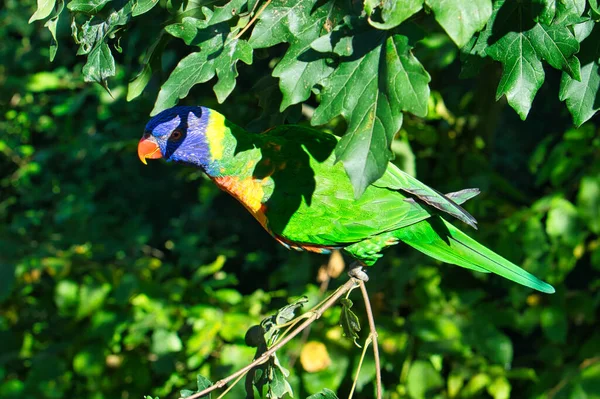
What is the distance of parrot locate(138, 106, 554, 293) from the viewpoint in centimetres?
88

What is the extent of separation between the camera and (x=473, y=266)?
39.5 inches

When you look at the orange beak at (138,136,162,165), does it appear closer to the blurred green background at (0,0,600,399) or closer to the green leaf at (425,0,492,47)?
the green leaf at (425,0,492,47)

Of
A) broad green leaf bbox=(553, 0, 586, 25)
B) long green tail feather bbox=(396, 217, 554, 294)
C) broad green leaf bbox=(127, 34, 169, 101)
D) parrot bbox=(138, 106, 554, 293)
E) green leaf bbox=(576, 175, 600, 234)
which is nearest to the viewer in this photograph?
broad green leaf bbox=(553, 0, 586, 25)

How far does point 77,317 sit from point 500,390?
4.10 feet

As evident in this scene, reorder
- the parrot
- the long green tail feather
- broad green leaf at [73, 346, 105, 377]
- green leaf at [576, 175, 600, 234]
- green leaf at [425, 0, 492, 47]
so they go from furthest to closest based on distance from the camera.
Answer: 1. broad green leaf at [73, 346, 105, 377]
2. green leaf at [576, 175, 600, 234]
3. the long green tail feather
4. the parrot
5. green leaf at [425, 0, 492, 47]

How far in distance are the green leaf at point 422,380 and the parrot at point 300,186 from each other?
0.97 metres

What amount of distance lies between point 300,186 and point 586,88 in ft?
1.16

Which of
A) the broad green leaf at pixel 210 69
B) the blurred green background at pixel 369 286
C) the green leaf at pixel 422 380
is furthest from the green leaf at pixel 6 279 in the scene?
the broad green leaf at pixel 210 69

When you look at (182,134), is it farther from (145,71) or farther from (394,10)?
(394,10)

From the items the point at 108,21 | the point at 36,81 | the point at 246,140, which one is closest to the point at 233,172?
the point at 246,140

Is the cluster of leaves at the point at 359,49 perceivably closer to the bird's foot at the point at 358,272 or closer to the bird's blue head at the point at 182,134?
the bird's blue head at the point at 182,134

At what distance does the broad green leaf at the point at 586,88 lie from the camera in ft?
2.46

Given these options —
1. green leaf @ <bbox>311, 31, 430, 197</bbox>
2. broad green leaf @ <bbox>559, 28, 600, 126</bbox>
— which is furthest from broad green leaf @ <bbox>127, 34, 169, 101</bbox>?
broad green leaf @ <bbox>559, 28, 600, 126</bbox>

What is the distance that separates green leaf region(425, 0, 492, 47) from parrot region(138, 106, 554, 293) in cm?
31
